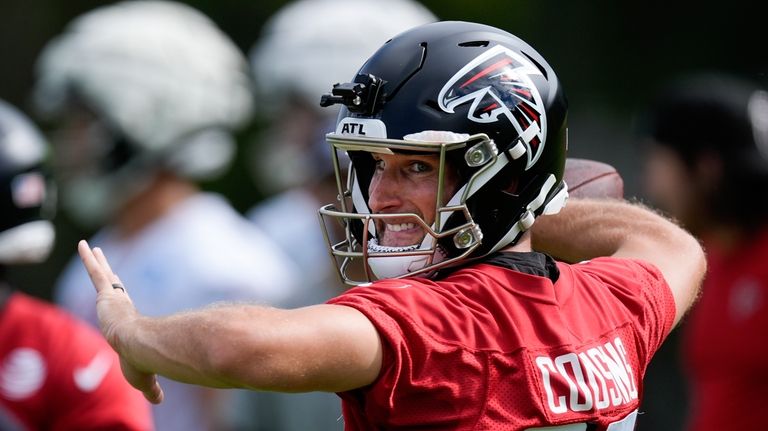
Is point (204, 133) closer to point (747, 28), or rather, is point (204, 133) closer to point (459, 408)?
point (459, 408)

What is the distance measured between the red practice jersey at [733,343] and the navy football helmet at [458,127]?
3.55m

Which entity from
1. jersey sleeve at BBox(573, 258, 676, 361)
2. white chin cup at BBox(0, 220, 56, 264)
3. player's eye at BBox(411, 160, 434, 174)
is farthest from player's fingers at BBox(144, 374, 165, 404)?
white chin cup at BBox(0, 220, 56, 264)

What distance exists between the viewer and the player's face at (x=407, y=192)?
10.7 feet

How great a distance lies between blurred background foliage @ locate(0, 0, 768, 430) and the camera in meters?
11.2

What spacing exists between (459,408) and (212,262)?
3.46 m

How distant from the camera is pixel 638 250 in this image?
3.86 metres

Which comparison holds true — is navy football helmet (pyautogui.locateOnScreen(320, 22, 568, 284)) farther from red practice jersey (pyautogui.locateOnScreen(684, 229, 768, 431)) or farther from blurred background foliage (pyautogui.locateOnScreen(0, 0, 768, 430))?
blurred background foliage (pyautogui.locateOnScreen(0, 0, 768, 430))

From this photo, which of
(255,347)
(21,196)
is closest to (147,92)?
(21,196)

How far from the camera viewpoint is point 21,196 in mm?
5035

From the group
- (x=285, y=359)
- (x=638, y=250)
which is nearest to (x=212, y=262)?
(x=638, y=250)

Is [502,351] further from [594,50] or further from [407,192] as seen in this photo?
[594,50]

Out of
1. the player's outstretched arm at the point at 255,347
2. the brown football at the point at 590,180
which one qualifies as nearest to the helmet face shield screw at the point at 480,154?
the player's outstretched arm at the point at 255,347

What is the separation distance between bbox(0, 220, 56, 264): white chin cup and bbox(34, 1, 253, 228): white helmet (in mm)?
1680

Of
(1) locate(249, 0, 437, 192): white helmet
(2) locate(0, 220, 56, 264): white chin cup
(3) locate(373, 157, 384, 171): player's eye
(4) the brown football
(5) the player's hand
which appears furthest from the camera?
(1) locate(249, 0, 437, 192): white helmet
